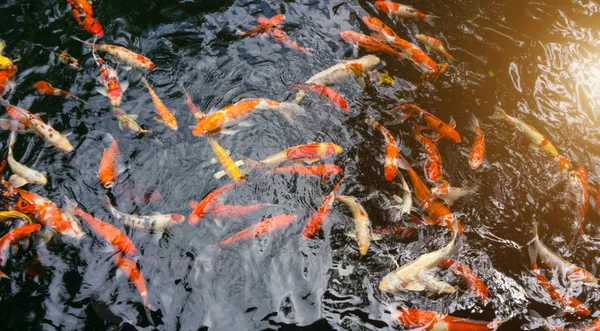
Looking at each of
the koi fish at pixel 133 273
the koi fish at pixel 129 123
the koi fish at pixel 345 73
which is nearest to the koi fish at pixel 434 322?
the koi fish at pixel 133 273

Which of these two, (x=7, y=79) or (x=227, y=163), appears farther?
(x=7, y=79)

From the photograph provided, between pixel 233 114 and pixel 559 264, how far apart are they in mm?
3652

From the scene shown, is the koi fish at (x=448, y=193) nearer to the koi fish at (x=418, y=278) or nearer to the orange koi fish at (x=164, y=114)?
the koi fish at (x=418, y=278)

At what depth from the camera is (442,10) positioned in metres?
6.89

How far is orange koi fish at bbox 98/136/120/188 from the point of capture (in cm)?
433

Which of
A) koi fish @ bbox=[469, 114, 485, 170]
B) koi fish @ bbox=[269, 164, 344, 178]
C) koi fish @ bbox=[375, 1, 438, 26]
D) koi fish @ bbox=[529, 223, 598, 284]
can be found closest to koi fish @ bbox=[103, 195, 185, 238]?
koi fish @ bbox=[269, 164, 344, 178]

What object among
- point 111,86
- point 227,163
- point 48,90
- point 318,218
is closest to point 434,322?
point 318,218

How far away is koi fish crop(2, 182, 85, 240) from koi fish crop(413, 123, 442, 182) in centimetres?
352

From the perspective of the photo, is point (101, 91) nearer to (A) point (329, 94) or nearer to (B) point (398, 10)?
(A) point (329, 94)

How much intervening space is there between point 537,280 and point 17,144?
534 cm

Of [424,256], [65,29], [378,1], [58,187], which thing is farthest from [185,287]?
[378,1]

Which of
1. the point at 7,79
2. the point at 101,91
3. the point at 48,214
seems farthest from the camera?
the point at 101,91

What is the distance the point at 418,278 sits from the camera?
402 cm

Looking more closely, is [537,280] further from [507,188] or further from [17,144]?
[17,144]
